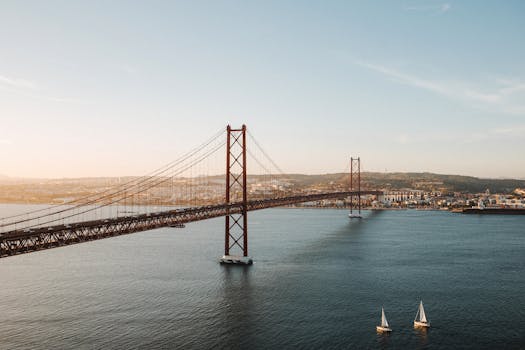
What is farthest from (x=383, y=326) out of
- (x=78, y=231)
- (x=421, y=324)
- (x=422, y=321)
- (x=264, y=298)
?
(x=78, y=231)

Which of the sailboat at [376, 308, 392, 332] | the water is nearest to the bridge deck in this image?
the water

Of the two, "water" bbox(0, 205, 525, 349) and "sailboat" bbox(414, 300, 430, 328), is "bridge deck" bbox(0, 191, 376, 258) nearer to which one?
"water" bbox(0, 205, 525, 349)

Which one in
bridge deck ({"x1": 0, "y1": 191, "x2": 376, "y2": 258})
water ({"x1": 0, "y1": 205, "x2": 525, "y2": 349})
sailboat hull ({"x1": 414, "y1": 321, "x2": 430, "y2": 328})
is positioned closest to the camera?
bridge deck ({"x1": 0, "y1": 191, "x2": 376, "y2": 258})

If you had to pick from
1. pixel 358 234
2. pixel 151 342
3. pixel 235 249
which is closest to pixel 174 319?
pixel 151 342

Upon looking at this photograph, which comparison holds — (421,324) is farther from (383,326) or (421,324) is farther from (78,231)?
(78,231)

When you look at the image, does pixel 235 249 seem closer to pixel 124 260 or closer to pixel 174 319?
pixel 124 260

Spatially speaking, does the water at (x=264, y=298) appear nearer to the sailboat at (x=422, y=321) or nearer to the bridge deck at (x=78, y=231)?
the sailboat at (x=422, y=321)

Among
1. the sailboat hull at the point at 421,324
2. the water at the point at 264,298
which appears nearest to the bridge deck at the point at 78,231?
the water at the point at 264,298

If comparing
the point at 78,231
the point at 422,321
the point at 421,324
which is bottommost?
the point at 421,324
